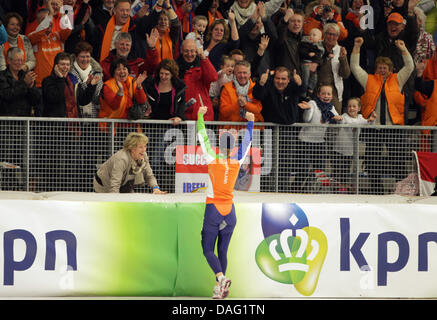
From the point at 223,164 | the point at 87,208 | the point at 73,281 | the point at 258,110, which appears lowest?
the point at 73,281

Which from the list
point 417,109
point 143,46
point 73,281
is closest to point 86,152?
point 143,46

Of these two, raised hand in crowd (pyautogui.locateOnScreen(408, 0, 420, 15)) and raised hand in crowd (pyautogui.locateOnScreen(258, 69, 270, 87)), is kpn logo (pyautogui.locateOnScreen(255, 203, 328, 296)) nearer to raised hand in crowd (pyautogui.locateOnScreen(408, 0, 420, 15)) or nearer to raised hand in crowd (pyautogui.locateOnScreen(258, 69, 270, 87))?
raised hand in crowd (pyautogui.locateOnScreen(258, 69, 270, 87))

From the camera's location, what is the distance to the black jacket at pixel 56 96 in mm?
9953

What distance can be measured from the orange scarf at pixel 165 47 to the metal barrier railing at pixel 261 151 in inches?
55.7

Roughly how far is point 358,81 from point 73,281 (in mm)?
6278

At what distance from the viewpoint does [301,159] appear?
409 inches

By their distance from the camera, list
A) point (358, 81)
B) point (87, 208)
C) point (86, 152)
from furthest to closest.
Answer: point (358, 81)
point (86, 152)
point (87, 208)

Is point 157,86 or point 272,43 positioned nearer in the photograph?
point 157,86

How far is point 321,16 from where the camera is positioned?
12.3 meters

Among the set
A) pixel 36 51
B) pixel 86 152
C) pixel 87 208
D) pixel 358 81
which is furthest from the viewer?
pixel 358 81

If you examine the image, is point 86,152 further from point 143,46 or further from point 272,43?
point 272,43

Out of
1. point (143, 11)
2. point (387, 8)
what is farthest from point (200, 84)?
point (387, 8)

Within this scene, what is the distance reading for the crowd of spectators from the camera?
10172 millimetres

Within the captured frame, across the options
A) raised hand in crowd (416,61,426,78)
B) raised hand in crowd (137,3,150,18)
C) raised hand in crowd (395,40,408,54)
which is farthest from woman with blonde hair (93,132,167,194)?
raised hand in crowd (416,61,426,78)
